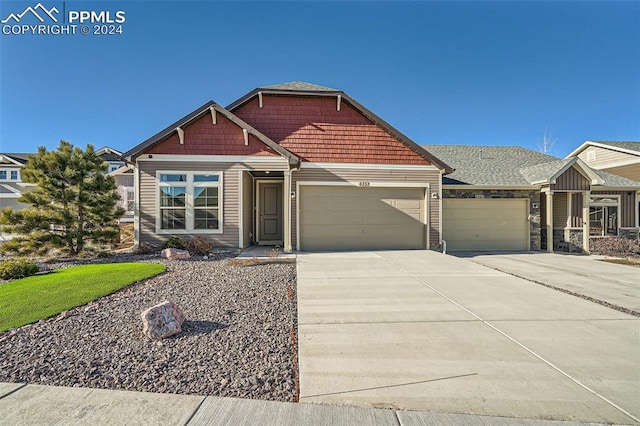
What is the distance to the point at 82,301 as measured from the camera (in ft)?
14.6

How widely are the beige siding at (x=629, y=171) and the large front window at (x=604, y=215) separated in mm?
3107

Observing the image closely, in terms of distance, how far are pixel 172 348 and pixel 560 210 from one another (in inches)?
582

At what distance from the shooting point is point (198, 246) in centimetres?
885

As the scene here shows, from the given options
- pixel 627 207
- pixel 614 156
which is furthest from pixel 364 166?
pixel 614 156

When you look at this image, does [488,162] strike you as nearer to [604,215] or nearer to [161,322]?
[604,215]

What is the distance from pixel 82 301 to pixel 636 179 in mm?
21411

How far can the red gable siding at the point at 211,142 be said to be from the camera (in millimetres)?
9477

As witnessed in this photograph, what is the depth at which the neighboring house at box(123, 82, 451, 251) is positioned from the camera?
373 inches

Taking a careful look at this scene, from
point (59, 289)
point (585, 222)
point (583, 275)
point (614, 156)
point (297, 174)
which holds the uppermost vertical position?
point (614, 156)

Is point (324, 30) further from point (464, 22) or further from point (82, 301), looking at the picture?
point (82, 301)

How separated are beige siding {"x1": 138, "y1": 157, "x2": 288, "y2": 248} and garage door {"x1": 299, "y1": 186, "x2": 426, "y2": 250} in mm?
1942

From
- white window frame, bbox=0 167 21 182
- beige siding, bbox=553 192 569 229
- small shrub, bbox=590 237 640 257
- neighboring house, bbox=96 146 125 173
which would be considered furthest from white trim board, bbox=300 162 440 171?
white window frame, bbox=0 167 21 182

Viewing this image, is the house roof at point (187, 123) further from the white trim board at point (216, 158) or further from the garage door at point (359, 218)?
the garage door at point (359, 218)

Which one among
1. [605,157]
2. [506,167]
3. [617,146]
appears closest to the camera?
[506,167]
